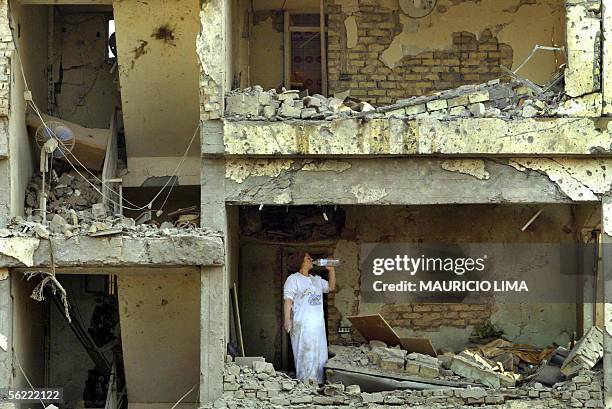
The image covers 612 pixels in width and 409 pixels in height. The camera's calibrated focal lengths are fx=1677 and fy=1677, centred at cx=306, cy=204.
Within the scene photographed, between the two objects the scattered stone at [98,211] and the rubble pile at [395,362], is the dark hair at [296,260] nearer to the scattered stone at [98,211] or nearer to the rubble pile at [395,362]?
the rubble pile at [395,362]

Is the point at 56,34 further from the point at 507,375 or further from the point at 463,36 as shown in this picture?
the point at 507,375

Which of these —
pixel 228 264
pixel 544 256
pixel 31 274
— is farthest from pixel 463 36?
pixel 31 274

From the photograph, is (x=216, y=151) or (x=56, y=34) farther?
(x=56, y=34)

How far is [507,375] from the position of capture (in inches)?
696

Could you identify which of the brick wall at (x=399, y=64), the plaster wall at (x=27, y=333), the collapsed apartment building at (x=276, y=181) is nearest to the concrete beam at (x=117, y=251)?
the collapsed apartment building at (x=276, y=181)

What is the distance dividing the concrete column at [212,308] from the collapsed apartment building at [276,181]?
23 mm

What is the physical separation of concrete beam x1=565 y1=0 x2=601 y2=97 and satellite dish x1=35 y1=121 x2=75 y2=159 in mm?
5483

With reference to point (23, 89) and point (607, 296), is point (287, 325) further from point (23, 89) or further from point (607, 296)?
point (23, 89)

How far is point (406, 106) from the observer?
17.4m

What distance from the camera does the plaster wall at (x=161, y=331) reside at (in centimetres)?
1845

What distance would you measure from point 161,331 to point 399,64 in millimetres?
4096

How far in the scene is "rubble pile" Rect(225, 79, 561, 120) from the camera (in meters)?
17.4

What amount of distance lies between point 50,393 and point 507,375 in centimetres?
518

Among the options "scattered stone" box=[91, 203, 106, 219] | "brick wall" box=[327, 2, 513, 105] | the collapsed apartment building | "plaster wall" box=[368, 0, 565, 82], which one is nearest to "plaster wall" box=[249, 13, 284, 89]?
the collapsed apartment building
